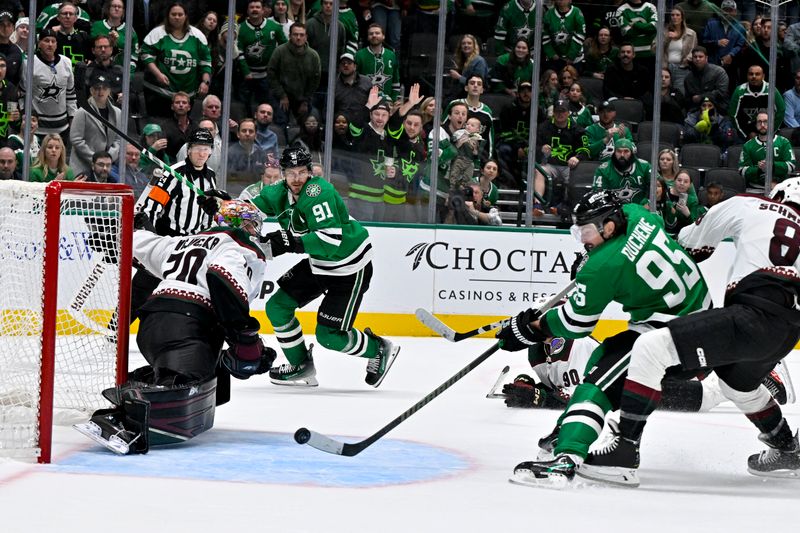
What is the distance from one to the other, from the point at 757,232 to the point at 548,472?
95 centimetres

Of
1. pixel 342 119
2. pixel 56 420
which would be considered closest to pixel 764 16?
pixel 342 119

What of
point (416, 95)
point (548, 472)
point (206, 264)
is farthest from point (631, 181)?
point (548, 472)

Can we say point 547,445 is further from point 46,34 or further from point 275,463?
point 46,34

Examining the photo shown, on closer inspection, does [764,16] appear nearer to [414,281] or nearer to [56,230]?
[414,281]

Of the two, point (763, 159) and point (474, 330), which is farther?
point (763, 159)

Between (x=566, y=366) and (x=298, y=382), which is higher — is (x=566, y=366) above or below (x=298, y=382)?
above

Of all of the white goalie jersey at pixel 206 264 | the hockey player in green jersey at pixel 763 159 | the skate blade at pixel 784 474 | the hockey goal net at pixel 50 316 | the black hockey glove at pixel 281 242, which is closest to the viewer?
A: the hockey goal net at pixel 50 316

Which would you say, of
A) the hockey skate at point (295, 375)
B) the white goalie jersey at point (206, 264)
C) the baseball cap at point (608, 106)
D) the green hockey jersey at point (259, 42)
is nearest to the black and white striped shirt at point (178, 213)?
the hockey skate at point (295, 375)

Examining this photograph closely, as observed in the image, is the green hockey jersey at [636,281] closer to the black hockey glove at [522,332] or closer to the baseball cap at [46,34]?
the black hockey glove at [522,332]

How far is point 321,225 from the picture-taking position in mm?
5742

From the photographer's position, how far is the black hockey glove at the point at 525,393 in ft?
17.4

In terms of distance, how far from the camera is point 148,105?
26.8ft

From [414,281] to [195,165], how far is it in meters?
2.31

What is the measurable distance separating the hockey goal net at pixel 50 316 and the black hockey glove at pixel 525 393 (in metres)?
1.71
